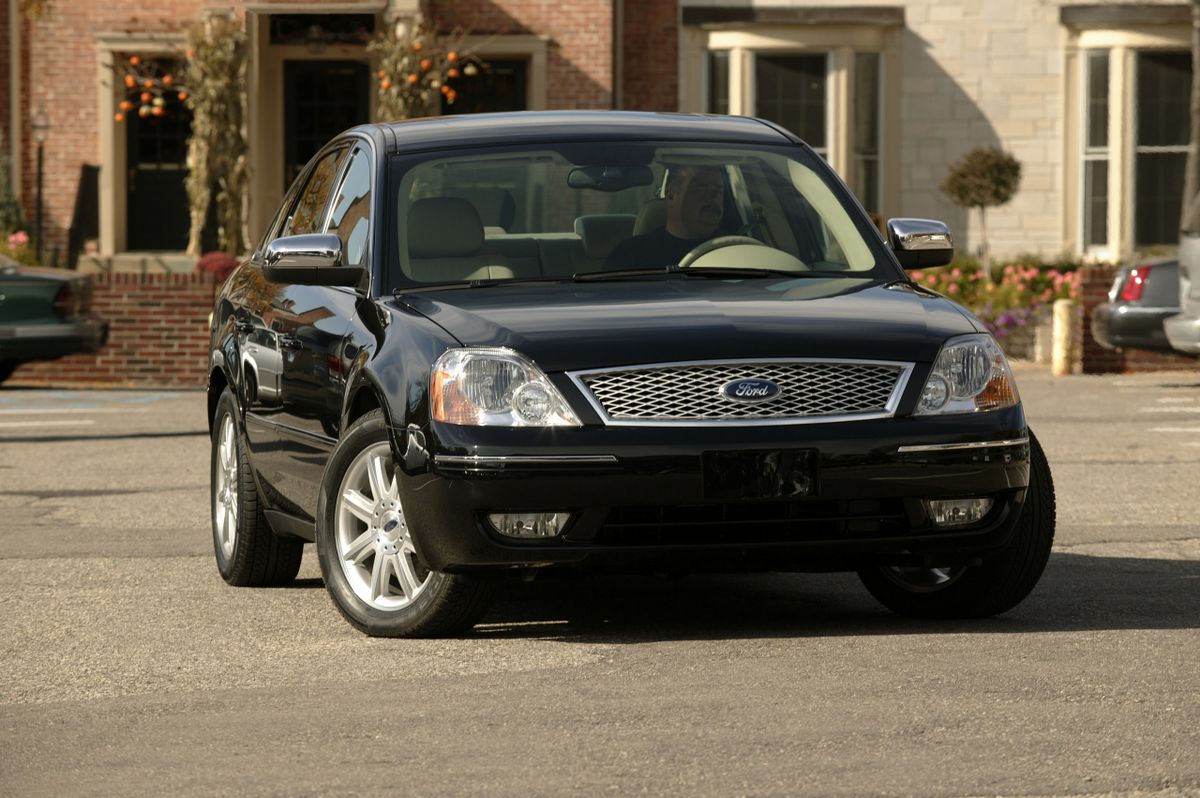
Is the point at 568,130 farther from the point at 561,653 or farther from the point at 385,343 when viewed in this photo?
the point at 561,653

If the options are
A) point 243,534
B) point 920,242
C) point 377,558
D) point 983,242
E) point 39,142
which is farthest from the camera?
point 983,242

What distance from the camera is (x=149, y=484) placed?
43.9 feet

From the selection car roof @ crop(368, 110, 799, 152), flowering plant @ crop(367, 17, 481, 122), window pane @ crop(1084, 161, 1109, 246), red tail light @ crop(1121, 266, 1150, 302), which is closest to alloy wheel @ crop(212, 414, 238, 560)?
car roof @ crop(368, 110, 799, 152)

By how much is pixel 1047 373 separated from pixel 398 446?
17264mm

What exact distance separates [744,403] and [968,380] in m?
0.76

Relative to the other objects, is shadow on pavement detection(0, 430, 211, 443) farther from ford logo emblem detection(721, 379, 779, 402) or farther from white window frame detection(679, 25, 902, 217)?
white window frame detection(679, 25, 902, 217)

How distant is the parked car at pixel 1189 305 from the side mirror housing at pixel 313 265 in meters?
9.96

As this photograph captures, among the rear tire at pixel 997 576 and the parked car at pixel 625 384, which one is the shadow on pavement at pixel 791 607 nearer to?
the rear tire at pixel 997 576

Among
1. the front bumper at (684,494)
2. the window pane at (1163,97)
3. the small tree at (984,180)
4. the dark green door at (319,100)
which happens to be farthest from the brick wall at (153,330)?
the front bumper at (684,494)

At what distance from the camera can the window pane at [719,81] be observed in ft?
103

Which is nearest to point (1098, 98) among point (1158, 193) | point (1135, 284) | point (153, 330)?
point (1158, 193)

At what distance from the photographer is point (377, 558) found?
7.39 m

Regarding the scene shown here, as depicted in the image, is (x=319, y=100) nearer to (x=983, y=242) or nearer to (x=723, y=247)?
(x=983, y=242)

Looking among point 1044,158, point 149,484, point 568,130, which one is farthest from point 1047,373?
point 568,130
